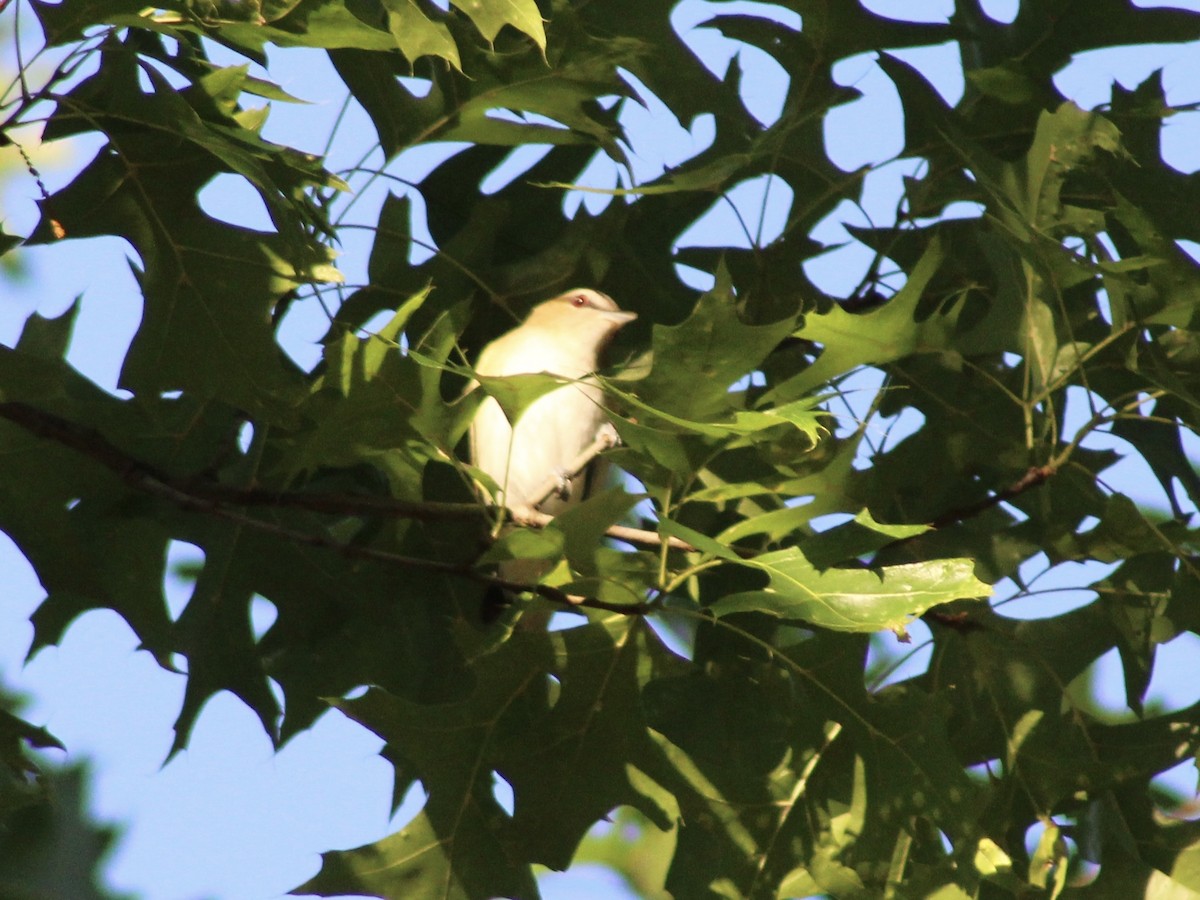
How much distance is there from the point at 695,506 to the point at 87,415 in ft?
5.17

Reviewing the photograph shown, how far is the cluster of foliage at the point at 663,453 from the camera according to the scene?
9.24 ft

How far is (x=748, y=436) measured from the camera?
264 cm

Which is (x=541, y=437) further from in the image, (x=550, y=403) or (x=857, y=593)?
(x=857, y=593)

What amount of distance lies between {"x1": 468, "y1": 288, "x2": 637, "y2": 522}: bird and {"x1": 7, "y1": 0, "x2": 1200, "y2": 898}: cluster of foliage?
0.18m

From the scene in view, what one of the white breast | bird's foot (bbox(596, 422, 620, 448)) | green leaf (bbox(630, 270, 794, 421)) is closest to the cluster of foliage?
green leaf (bbox(630, 270, 794, 421))

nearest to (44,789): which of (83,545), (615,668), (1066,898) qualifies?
(83,545)

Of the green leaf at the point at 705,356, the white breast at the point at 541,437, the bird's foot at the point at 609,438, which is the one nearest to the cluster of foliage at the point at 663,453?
the green leaf at the point at 705,356

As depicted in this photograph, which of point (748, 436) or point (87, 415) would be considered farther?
point (87, 415)

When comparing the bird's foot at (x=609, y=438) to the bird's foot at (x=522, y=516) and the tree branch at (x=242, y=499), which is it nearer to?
the bird's foot at (x=522, y=516)

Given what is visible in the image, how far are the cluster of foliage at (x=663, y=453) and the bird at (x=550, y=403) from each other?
0.59 ft

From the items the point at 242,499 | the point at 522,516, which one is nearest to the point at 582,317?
the point at 522,516

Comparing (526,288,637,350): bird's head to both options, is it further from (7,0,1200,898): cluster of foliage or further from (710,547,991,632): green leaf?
(710,547,991,632): green leaf

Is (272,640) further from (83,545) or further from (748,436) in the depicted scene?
(748,436)

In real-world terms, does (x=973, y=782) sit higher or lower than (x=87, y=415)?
lower
